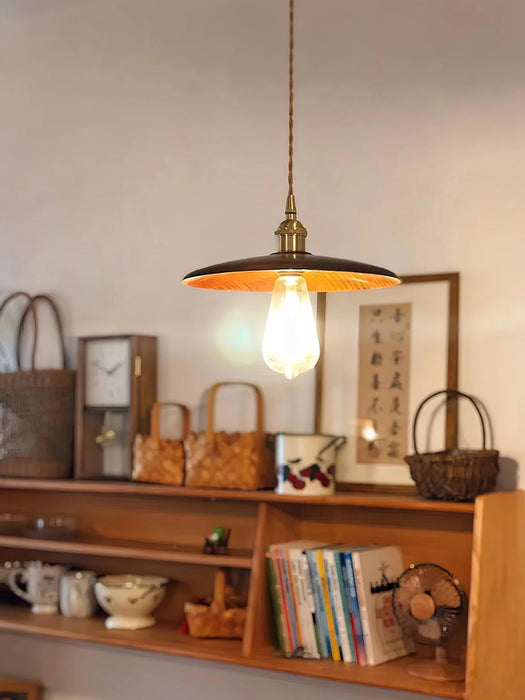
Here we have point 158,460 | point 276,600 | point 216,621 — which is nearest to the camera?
point 276,600

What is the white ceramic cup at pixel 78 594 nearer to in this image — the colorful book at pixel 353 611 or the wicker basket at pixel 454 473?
the colorful book at pixel 353 611

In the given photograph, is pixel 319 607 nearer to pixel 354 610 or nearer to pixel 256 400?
pixel 354 610

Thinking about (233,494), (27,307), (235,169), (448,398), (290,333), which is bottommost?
(233,494)

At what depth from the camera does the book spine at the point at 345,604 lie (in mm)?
2260

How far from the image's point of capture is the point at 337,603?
2.28m

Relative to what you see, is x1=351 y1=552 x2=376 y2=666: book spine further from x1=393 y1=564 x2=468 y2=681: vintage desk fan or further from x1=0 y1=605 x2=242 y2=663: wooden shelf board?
x1=0 y1=605 x2=242 y2=663: wooden shelf board

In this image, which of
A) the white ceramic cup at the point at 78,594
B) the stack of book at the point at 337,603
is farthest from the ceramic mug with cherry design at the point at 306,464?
the white ceramic cup at the point at 78,594

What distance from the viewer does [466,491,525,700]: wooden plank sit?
207 centimetres

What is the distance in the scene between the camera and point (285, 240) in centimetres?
160

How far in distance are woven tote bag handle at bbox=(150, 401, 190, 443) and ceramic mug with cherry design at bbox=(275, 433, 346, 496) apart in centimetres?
39

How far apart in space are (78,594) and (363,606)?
0.86m

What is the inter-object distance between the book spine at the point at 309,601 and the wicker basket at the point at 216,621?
8.7 inches

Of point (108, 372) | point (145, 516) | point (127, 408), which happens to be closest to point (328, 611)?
point (145, 516)

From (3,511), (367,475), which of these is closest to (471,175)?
(367,475)
